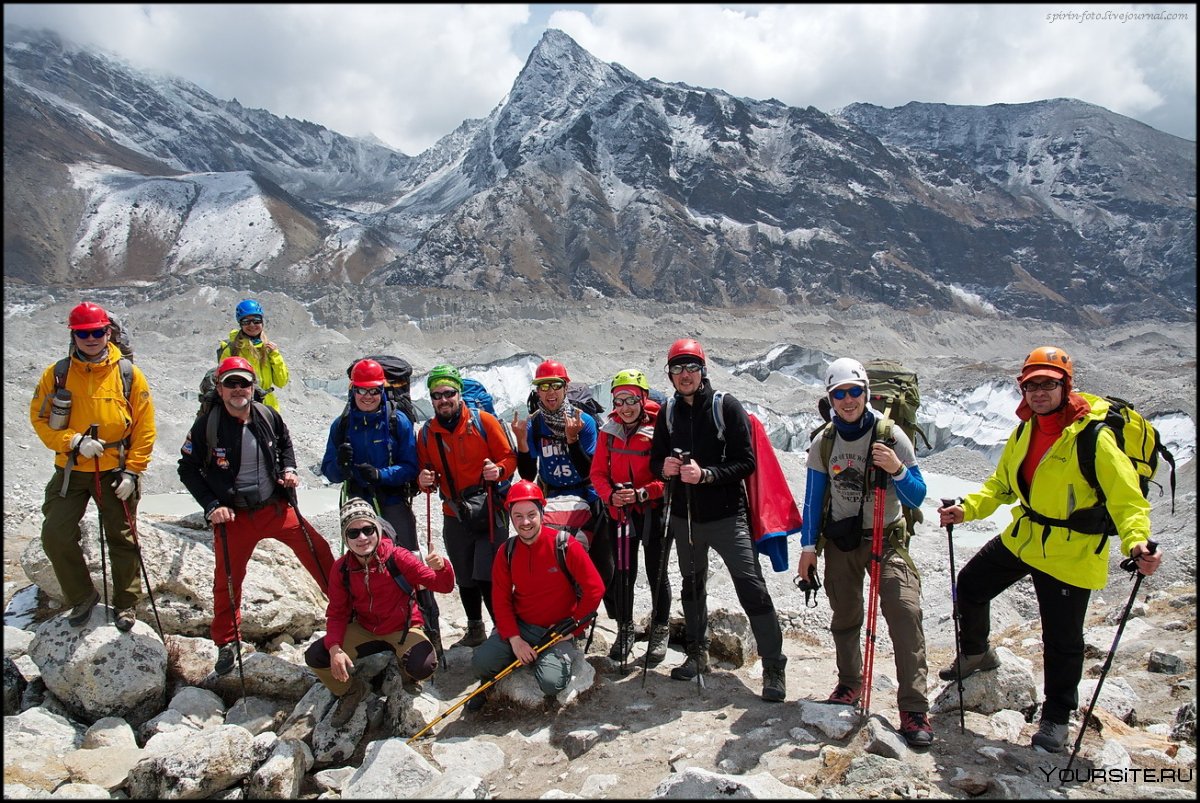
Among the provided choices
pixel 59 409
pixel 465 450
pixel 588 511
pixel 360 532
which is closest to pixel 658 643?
pixel 588 511

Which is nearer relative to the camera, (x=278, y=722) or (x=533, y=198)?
(x=278, y=722)

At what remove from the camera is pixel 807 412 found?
25.0 m

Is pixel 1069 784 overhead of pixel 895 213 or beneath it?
beneath

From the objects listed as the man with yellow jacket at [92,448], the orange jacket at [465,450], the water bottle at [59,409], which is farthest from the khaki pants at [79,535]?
the orange jacket at [465,450]

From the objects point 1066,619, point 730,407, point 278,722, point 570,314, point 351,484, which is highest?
point 570,314

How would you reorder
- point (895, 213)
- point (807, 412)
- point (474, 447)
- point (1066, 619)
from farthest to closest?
point (895, 213) → point (807, 412) → point (474, 447) → point (1066, 619)

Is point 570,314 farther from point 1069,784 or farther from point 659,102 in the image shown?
point 659,102

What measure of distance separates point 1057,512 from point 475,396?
3945 mm

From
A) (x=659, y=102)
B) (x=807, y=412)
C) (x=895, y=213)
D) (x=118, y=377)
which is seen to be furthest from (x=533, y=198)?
(x=118, y=377)

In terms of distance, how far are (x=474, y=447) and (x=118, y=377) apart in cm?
242

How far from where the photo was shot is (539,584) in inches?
177

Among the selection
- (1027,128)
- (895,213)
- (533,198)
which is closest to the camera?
(533,198)

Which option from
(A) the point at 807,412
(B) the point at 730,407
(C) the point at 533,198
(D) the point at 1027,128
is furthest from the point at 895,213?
(B) the point at 730,407

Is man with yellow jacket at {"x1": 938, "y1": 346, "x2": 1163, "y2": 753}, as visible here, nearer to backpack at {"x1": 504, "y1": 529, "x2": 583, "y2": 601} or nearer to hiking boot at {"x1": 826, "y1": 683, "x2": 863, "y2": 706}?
hiking boot at {"x1": 826, "y1": 683, "x2": 863, "y2": 706}
